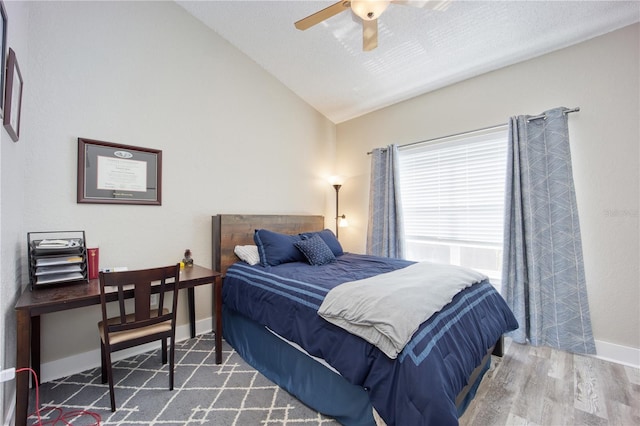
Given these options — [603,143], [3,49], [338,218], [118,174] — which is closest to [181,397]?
[118,174]

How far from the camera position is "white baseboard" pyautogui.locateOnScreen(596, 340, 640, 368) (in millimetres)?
2197

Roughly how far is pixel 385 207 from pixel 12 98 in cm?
340

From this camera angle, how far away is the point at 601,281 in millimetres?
2369

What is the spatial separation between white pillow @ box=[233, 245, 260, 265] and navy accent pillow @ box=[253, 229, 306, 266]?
0.06 m

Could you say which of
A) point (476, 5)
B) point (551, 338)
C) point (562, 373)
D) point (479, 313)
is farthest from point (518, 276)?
point (476, 5)

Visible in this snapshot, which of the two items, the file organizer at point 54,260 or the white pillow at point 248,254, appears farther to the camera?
the white pillow at point 248,254

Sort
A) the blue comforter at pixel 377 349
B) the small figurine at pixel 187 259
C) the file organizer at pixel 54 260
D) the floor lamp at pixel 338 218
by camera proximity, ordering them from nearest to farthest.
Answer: the blue comforter at pixel 377 349 → the file organizer at pixel 54 260 → the small figurine at pixel 187 259 → the floor lamp at pixel 338 218

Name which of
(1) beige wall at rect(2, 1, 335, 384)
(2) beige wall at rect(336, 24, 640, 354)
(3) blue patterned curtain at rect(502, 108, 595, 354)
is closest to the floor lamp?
(1) beige wall at rect(2, 1, 335, 384)

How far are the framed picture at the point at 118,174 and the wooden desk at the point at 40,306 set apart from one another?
2.33ft

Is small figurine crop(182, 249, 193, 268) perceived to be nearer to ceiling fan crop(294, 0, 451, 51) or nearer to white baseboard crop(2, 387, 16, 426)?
white baseboard crop(2, 387, 16, 426)

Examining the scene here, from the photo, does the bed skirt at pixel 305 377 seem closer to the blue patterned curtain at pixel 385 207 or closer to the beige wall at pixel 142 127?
the beige wall at pixel 142 127

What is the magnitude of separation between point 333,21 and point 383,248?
2635mm

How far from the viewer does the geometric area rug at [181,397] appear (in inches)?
63.1

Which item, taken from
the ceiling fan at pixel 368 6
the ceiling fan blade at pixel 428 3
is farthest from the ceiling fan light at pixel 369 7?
the ceiling fan blade at pixel 428 3
